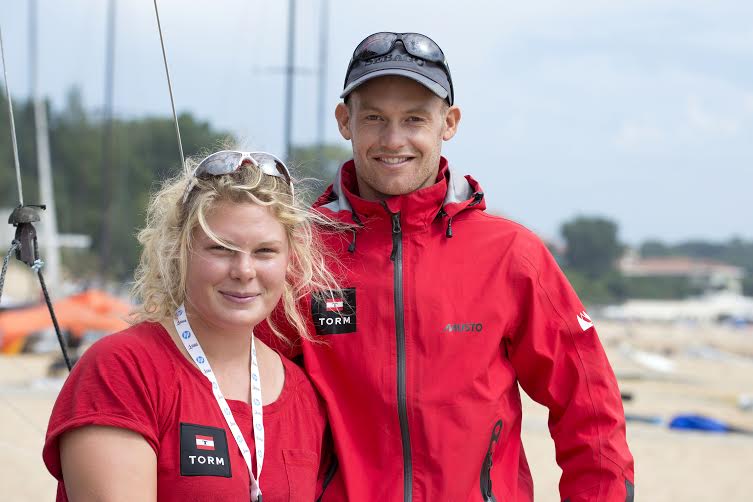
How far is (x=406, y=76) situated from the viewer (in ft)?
8.73

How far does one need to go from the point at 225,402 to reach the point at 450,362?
2.34ft

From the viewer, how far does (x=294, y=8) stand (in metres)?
18.7

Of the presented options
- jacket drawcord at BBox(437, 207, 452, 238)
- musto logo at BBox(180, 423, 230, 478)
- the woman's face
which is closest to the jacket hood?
jacket drawcord at BBox(437, 207, 452, 238)

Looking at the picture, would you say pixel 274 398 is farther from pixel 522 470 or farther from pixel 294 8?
pixel 294 8

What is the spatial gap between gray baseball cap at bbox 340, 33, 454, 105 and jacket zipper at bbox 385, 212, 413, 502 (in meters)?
0.41

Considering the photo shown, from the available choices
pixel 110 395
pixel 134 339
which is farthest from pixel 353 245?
pixel 110 395

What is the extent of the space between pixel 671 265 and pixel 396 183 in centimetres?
12501

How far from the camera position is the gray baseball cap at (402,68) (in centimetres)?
267

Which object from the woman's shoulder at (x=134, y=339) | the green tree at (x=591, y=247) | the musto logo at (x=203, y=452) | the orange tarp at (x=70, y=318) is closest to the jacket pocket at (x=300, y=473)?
the musto logo at (x=203, y=452)

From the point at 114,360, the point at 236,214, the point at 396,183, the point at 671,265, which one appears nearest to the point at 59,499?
the point at 114,360

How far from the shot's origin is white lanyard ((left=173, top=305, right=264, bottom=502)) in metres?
2.19

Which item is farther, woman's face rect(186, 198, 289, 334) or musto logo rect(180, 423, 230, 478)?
woman's face rect(186, 198, 289, 334)

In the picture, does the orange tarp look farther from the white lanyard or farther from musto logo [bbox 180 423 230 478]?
musto logo [bbox 180 423 230 478]

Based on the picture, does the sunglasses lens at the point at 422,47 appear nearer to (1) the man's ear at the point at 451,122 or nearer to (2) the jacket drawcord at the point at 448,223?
(1) the man's ear at the point at 451,122
